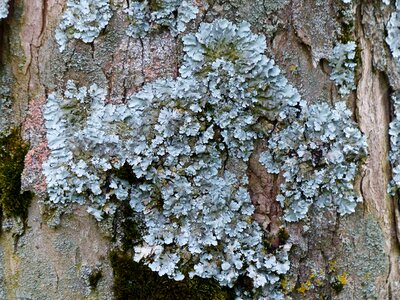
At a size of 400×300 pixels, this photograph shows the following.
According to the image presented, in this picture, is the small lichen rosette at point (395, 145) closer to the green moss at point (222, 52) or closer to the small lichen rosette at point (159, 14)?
the green moss at point (222, 52)

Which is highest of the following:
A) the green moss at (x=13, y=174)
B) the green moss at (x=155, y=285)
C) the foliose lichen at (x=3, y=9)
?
the foliose lichen at (x=3, y=9)

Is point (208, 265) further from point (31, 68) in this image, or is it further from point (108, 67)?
point (31, 68)

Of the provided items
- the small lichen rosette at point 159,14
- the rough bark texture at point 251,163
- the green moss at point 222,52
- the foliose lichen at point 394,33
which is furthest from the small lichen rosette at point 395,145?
the small lichen rosette at point 159,14

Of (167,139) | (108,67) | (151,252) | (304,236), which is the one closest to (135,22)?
(108,67)

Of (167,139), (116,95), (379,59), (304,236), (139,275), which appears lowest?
(139,275)

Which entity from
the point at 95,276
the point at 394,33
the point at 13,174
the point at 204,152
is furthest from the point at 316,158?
the point at 13,174
